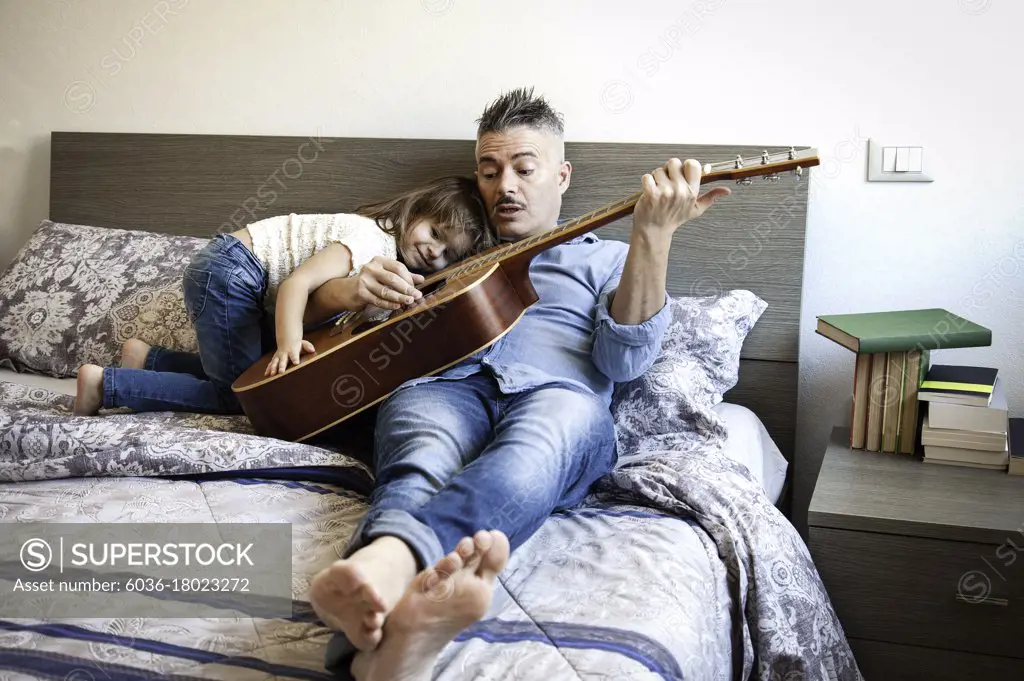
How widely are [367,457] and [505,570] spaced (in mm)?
488

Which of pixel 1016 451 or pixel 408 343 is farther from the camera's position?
pixel 1016 451

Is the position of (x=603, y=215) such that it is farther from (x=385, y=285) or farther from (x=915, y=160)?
(x=915, y=160)

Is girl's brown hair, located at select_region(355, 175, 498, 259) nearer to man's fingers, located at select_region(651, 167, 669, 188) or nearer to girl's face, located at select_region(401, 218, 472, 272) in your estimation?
girl's face, located at select_region(401, 218, 472, 272)

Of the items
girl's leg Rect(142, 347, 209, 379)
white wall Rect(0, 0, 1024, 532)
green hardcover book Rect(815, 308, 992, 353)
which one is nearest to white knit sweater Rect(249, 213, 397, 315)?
girl's leg Rect(142, 347, 209, 379)

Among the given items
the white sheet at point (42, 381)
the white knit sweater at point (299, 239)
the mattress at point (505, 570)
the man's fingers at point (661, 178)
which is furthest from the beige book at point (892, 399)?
the white sheet at point (42, 381)

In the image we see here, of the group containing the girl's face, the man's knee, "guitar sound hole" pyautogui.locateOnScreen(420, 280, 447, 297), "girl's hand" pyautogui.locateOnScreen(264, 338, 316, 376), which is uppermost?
the girl's face

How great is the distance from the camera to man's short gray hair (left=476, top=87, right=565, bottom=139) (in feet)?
5.99

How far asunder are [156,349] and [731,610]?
1.30m

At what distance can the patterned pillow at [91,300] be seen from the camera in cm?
207

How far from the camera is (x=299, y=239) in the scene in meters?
1.76

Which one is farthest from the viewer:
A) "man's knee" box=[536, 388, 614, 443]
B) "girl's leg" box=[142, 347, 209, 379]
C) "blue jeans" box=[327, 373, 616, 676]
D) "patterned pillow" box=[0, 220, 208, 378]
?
"patterned pillow" box=[0, 220, 208, 378]

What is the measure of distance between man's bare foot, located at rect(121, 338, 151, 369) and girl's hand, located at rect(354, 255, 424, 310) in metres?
0.63

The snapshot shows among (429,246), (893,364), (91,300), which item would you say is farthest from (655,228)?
(91,300)

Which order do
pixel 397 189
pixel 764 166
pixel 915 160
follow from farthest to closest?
pixel 397 189, pixel 915 160, pixel 764 166
